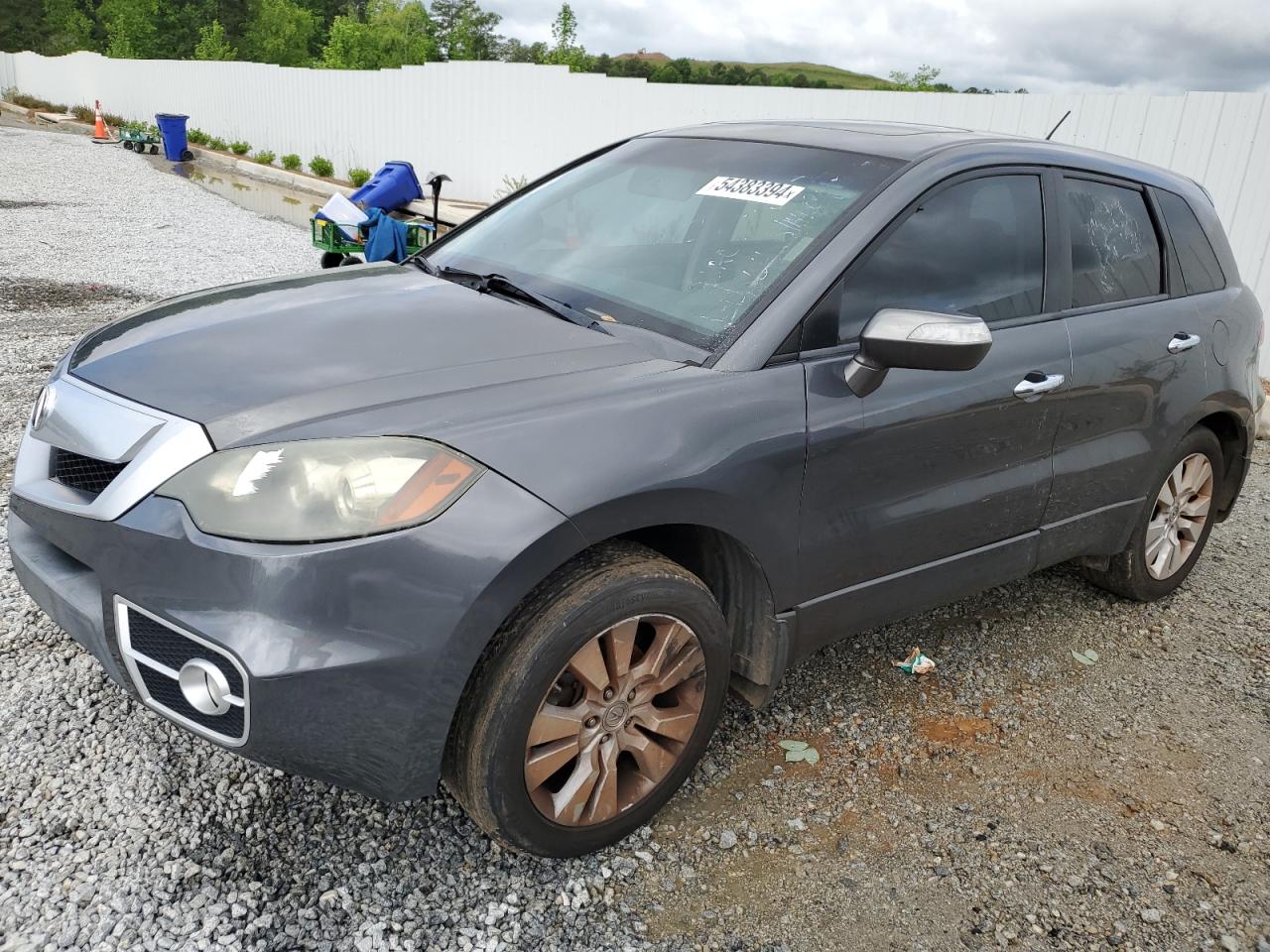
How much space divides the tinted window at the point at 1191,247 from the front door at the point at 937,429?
2.86 feet

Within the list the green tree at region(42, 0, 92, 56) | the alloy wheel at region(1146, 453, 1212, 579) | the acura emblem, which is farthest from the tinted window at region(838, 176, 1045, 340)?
the green tree at region(42, 0, 92, 56)

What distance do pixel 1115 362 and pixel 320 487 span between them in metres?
2.65

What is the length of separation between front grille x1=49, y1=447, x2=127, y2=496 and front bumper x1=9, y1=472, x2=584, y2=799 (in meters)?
0.13

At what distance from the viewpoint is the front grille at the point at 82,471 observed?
221 centimetres

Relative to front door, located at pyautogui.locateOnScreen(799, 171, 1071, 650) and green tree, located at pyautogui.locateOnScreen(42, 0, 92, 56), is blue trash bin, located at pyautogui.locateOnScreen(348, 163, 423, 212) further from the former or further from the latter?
green tree, located at pyautogui.locateOnScreen(42, 0, 92, 56)

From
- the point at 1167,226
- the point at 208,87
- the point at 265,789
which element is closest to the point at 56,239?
the point at 265,789

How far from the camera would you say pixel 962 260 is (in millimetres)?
3014

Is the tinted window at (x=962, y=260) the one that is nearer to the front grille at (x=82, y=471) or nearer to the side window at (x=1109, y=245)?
the side window at (x=1109, y=245)

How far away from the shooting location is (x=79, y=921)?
213 centimetres

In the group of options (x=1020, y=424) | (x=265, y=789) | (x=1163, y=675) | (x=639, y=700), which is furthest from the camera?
(x=1163, y=675)

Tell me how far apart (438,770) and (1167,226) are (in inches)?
131

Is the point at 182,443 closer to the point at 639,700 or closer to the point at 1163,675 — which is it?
the point at 639,700

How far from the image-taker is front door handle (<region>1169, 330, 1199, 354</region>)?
140 inches

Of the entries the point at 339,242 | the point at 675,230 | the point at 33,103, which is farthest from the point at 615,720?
the point at 33,103
